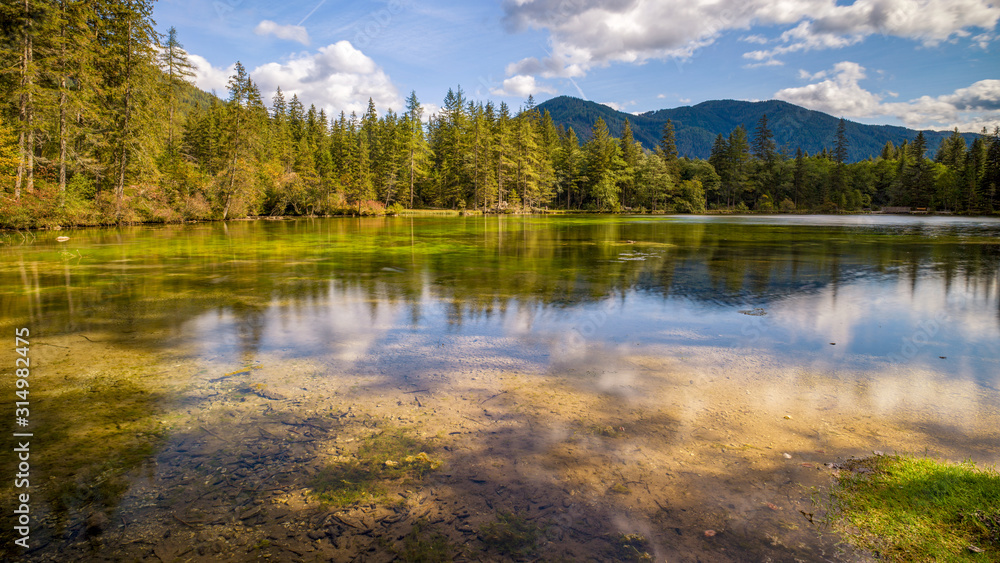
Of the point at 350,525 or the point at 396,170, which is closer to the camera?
the point at 350,525

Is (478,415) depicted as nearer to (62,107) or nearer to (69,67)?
(62,107)

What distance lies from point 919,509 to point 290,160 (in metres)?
73.3

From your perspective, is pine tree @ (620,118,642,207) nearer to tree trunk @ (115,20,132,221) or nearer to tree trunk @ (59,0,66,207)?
tree trunk @ (115,20,132,221)

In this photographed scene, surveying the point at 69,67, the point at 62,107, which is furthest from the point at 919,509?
the point at 69,67

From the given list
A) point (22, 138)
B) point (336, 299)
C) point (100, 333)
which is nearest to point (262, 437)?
point (100, 333)

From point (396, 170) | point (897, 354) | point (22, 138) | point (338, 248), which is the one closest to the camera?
point (897, 354)

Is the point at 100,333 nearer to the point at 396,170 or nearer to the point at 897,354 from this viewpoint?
the point at 897,354

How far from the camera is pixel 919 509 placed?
3.05 metres

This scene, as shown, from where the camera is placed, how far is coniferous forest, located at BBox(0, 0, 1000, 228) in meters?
28.6

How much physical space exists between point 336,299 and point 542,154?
76.5 m

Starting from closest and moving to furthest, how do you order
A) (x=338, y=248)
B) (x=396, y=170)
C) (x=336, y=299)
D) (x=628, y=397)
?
(x=628, y=397), (x=336, y=299), (x=338, y=248), (x=396, y=170)

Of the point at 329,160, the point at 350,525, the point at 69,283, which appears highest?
the point at 329,160

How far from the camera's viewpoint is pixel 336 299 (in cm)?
1034

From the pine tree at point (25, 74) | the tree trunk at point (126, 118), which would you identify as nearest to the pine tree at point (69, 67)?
the pine tree at point (25, 74)
